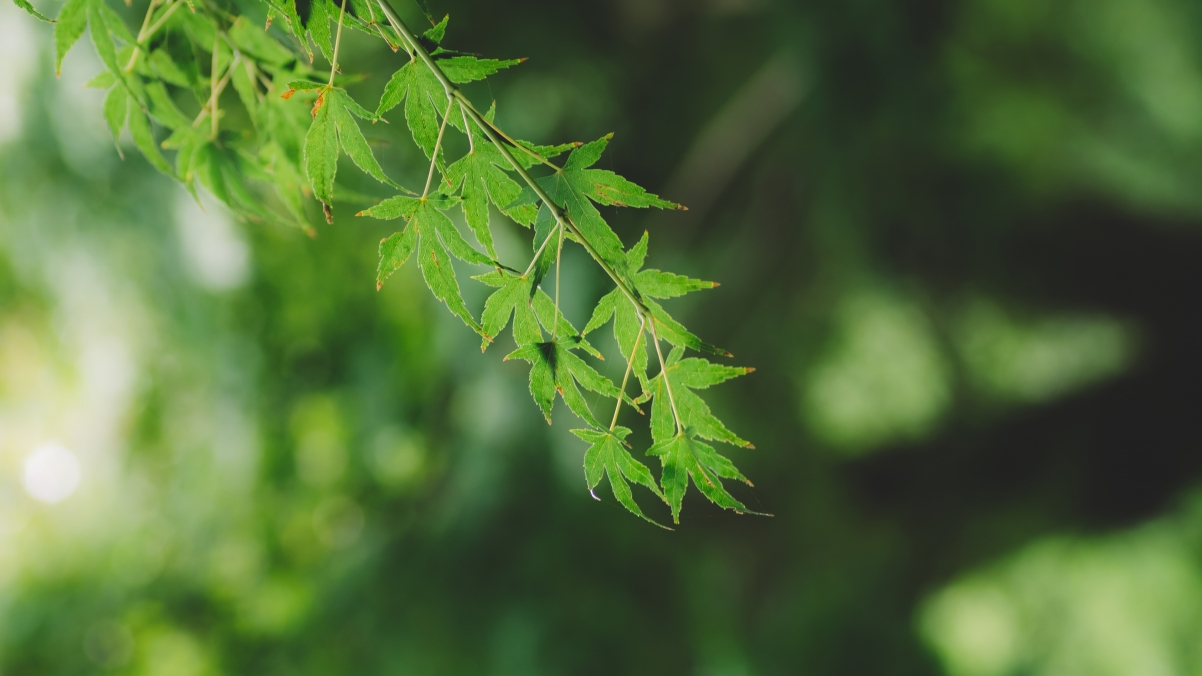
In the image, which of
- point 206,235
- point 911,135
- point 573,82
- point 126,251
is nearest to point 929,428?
point 911,135

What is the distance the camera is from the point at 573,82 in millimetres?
2371

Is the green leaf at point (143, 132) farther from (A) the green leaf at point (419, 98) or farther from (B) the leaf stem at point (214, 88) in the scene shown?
(A) the green leaf at point (419, 98)

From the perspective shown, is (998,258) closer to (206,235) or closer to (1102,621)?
(1102,621)

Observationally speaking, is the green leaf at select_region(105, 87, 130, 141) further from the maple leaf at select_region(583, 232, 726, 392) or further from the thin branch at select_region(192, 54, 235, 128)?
the maple leaf at select_region(583, 232, 726, 392)

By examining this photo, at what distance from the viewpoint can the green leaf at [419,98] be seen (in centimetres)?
37

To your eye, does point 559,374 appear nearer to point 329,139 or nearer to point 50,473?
point 329,139

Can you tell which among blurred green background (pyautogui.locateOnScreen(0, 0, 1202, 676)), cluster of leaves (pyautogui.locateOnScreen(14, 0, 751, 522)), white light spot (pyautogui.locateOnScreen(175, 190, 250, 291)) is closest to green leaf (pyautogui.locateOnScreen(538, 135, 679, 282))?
cluster of leaves (pyautogui.locateOnScreen(14, 0, 751, 522))

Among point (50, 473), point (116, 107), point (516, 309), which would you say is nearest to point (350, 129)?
point (516, 309)

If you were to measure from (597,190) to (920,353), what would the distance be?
2404mm

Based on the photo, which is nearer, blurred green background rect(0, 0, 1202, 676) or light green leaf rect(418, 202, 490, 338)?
light green leaf rect(418, 202, 490, 338)

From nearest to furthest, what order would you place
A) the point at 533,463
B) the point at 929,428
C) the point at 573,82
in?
the point at 533,463
the point at 573,82
the point at 929,428

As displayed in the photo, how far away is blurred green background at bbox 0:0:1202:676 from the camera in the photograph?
1795 mm

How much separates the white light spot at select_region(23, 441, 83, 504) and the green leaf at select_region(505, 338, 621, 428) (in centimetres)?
270

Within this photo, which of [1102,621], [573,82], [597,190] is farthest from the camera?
[573,82]
